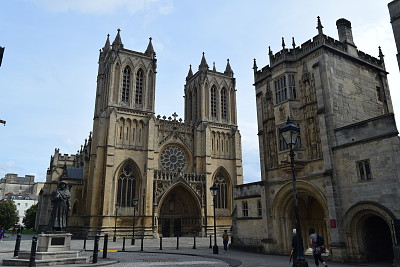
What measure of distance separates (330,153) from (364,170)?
78.0 inches

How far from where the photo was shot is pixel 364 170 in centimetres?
1551

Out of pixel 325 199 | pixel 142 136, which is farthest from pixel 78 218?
pixel 325 199

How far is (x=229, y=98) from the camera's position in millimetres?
52219

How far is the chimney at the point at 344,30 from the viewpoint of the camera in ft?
67.8


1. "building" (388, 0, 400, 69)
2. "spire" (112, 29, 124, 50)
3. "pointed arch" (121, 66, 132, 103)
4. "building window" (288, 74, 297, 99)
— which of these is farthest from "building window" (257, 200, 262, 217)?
"spire" (112, 29, 124, 50)

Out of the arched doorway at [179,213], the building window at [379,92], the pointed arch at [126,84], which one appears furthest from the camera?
the pointed arch at [126,84]

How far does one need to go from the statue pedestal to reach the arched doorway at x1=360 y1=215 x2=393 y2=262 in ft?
47.2

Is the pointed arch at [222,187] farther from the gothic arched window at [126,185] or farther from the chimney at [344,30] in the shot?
the chimney at [344,30]

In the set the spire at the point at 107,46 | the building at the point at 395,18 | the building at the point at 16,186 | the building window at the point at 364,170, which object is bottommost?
the building window at the point at 364,170

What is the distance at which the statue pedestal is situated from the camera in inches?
548

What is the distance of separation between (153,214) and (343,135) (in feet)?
92.8

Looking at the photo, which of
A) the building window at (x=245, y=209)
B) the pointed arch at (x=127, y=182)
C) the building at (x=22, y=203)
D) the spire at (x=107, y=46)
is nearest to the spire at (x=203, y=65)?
the spire at (x=107, y=46)

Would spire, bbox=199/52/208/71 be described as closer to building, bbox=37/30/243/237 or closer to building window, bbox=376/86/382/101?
building, bbox=37/30/243/237

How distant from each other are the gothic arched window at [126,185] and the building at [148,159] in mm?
123
